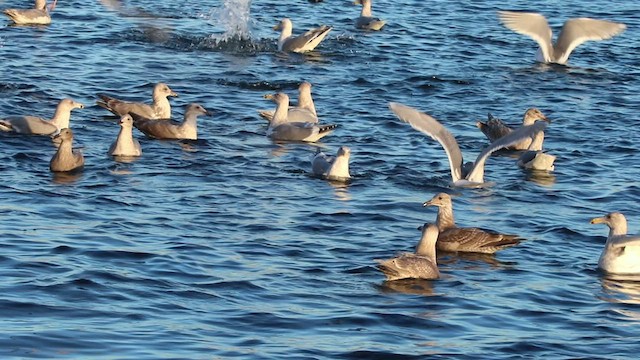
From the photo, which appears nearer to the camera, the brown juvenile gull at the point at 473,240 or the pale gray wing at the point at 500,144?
the brown juvenile gull at the point at 473,240

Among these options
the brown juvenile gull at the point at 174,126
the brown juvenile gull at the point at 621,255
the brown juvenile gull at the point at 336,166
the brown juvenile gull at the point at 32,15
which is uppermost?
the brown juvenile gull at the point at 621,255

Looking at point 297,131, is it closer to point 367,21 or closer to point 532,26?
point 532,26

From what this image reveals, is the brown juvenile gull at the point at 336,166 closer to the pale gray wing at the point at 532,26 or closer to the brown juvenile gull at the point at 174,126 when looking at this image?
the brown juvenile gull at the point at 174,126

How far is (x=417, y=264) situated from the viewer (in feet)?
43.4

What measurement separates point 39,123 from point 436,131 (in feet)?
15.5

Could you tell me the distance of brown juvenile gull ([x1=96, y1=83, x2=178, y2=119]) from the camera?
65.5ft

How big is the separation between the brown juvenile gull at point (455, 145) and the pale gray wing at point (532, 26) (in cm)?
978

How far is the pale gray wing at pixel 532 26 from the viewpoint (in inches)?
1060

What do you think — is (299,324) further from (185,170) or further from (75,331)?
(185,170)

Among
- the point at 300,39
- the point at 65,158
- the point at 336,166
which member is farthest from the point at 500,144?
the point at 300,39

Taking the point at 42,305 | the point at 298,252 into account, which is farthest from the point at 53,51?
the point at 42,305

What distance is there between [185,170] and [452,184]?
115 inches

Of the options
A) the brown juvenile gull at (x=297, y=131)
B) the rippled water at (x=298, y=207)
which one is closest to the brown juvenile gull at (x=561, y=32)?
the rippled water at (x=298, y=207)

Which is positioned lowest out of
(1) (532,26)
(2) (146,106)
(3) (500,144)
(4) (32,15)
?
(4) (32,15)
